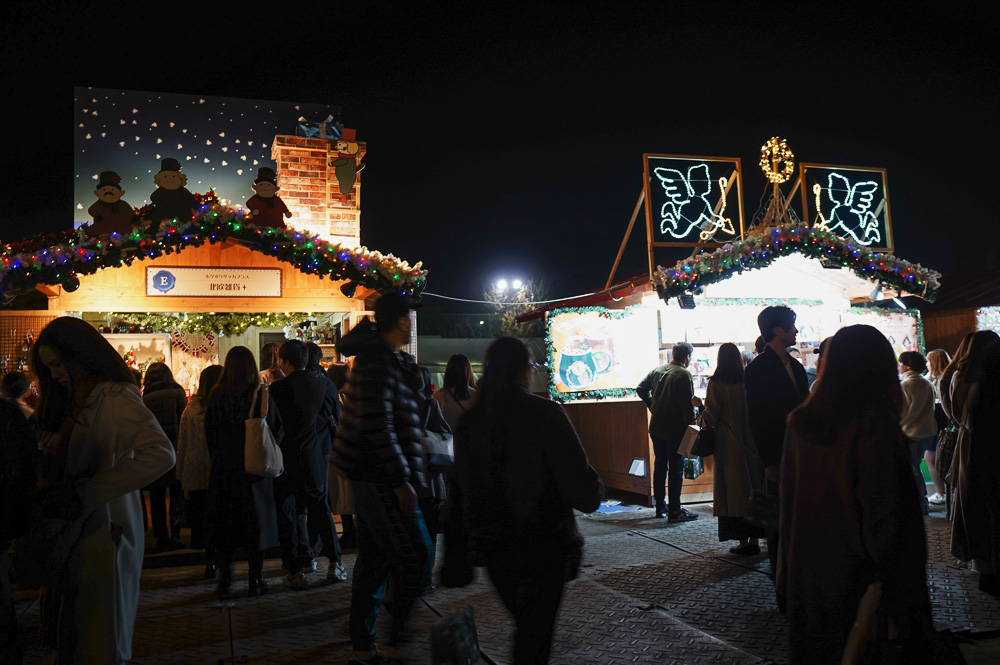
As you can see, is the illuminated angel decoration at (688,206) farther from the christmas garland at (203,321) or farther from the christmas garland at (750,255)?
the christmas garland at (203,321)

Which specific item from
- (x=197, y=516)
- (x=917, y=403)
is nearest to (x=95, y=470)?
(x=197, y=516)

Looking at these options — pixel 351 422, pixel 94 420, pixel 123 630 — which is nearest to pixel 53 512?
pixel 94 420

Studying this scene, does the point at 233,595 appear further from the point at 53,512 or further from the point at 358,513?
the point at 53,512

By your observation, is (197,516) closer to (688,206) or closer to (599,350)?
(599,350)

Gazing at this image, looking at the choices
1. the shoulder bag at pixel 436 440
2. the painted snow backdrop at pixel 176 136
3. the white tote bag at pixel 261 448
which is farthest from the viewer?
the painted snow backdrop at pixel 176 136

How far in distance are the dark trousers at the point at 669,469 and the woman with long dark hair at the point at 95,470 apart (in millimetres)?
6157

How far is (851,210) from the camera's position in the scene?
1040 centimetres

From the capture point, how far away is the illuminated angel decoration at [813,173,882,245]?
10.2 meters

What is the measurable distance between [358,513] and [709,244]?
23.4ft

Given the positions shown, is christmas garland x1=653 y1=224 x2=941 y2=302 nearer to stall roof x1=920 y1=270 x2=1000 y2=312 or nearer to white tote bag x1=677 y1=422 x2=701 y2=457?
white tote bag x1=677 y1=422 x2=701 y2=457

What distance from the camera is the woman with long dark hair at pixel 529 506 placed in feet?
9.52

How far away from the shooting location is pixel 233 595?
223 inches

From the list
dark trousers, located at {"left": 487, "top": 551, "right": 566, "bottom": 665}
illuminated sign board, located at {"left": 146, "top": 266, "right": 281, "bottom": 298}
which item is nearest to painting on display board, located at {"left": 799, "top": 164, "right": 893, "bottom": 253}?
illuminated sign board, located at {"left": 146, "top": 266, "right": 281, "bottom": 298}

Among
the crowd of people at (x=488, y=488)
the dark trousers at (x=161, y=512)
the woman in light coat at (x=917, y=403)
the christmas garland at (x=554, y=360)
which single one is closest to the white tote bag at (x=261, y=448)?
the crowd of people at (x=488, y=488)
